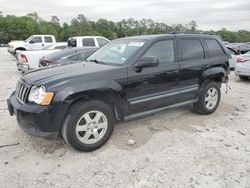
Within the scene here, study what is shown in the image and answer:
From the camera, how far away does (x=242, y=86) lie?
8.97 meters

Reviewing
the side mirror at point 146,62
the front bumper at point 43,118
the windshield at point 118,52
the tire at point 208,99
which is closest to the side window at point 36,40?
the windshield at point 118,52

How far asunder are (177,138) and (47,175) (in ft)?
7.11

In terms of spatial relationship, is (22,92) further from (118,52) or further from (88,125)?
(118,52)

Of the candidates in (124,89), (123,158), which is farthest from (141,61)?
(123,158)

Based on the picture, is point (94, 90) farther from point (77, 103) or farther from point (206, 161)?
point (206, 161)

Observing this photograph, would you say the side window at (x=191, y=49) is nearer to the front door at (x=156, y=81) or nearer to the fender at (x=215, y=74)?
the front door at (x=156, y=81)

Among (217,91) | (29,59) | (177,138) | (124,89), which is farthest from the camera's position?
(29,59)

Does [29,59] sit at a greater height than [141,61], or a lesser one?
lesser

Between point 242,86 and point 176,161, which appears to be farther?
point 242,86

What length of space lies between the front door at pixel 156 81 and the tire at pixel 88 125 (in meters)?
0.52

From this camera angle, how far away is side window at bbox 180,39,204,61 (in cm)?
495

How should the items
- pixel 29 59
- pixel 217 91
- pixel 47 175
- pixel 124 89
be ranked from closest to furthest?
pixel 47 175
pixel 124 89
pixel 217 91
pixel 29 59

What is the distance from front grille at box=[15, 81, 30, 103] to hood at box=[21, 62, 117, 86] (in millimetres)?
75

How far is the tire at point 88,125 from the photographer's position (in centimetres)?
362
